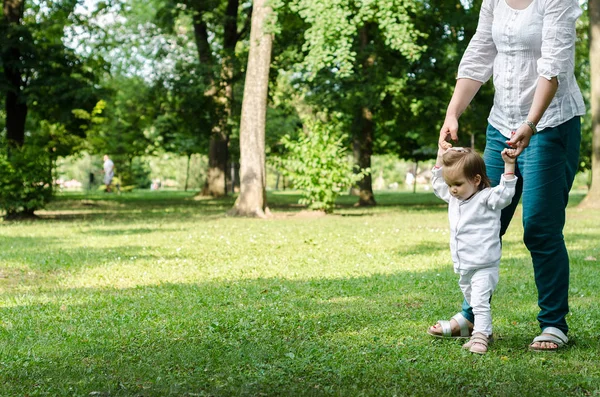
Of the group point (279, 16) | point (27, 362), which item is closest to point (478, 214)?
point (27, 362)

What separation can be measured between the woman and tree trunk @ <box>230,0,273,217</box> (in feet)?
48.5

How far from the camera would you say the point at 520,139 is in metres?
4.54

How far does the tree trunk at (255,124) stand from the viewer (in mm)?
19594

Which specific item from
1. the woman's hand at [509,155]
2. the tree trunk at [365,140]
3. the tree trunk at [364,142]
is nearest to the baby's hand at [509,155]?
the woman's hand at [509,155]

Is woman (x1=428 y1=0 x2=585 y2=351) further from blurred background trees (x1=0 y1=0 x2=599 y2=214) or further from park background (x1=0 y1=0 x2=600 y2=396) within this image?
blurred background trees (x1=0 y1=0 x2=599 y2=214)

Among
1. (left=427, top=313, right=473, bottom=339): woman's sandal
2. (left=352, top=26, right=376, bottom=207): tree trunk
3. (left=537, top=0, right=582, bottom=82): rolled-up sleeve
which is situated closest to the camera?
(left=537, top=0, right=582, bottom=82): rolled-up sleeve

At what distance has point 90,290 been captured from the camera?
24.7 feet

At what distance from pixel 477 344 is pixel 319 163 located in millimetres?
14903

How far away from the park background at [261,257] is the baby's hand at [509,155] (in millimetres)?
1089

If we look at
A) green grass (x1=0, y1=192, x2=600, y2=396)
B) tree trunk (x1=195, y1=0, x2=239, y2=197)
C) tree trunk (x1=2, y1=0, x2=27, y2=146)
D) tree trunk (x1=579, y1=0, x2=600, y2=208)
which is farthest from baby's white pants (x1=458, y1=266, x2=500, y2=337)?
tree trunk (x1=195, y1=0, x2=239, y2=197)

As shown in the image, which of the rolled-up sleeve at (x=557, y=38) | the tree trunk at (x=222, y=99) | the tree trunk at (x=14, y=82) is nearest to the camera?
the rolled-up sleeve at (x=557, y=38)

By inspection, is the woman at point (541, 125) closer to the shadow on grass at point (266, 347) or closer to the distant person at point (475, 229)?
the distant person at point (475, 229)

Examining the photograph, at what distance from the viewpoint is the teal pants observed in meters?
4.73

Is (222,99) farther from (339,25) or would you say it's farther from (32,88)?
(339,25)
